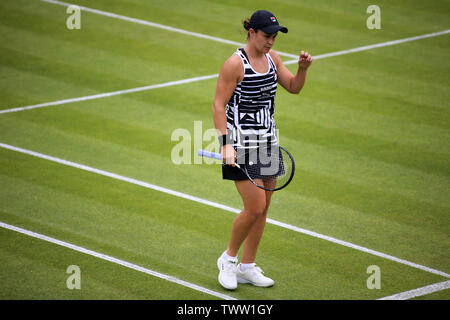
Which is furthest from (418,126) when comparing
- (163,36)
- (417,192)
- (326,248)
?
(163,36)

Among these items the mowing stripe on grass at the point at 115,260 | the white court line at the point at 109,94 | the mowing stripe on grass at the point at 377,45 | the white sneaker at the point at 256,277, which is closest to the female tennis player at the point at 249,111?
the white sneaker at the point at 256,277

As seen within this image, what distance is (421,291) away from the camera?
7027 mm

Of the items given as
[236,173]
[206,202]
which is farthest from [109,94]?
[236,173]

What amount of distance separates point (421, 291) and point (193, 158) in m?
4.52

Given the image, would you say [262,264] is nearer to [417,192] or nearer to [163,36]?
[417,192]

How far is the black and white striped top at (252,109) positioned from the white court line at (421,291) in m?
2.09

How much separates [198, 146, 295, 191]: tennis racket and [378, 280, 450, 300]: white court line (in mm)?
1653

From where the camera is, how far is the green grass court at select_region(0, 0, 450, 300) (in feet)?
24.4

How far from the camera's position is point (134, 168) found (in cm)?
1006

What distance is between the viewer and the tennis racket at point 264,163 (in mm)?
6770

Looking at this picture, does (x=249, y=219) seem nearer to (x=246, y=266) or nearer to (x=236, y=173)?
(x=236, y=173)

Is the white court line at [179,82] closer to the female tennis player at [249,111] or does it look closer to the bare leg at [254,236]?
the female tennis player at [249,111]

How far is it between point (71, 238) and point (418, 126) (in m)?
6.42

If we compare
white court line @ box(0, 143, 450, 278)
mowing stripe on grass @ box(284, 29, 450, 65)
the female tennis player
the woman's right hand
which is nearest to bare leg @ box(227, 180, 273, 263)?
the female tennis player
